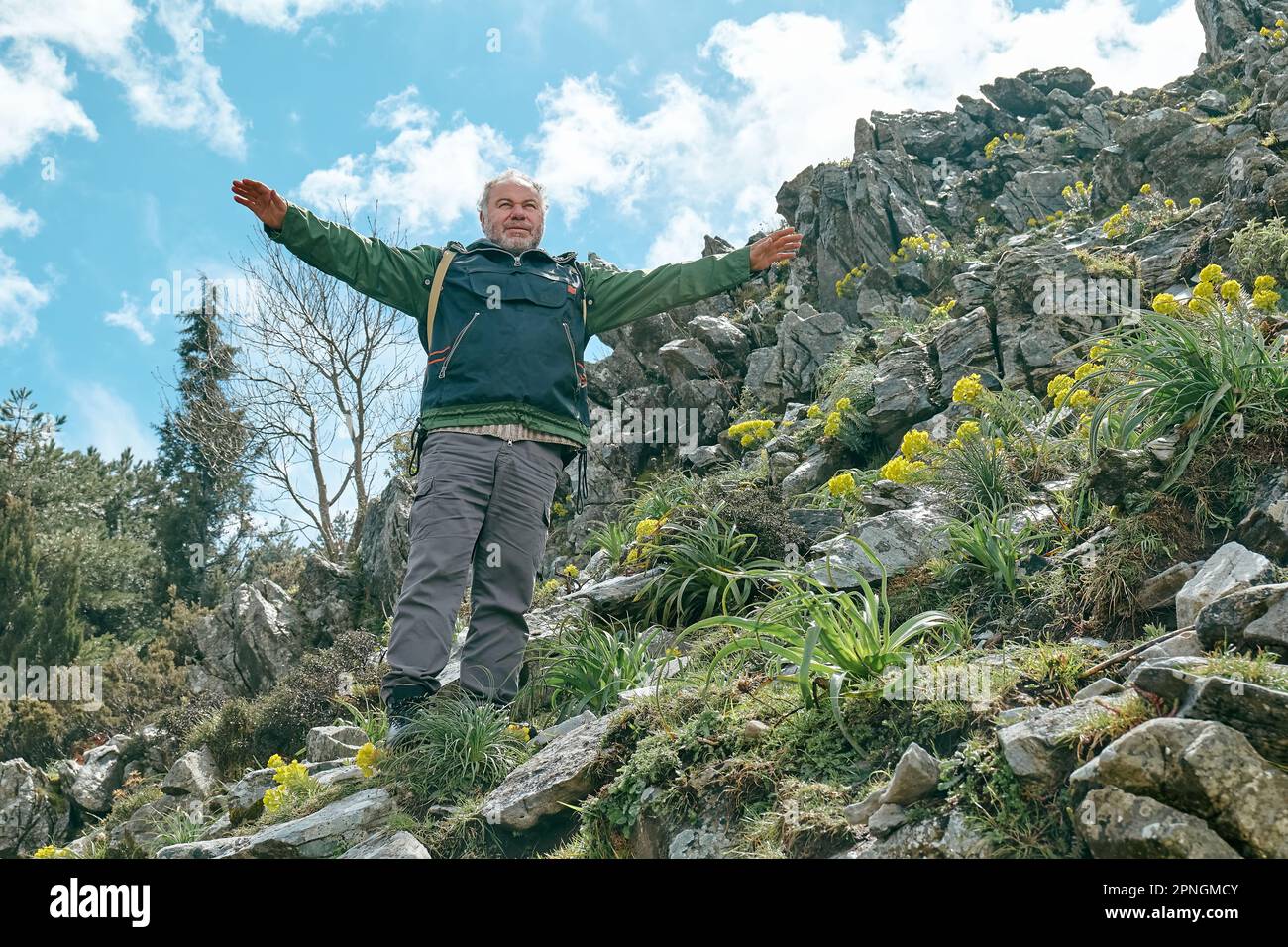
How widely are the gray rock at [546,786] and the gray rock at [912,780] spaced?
120 cm

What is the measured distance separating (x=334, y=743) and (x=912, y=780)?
183 inches

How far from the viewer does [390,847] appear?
314cm

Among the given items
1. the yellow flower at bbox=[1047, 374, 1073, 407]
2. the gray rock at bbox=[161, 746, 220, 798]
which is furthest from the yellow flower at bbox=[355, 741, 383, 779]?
the gray rock at bbox=[161, 746, 220, 798]

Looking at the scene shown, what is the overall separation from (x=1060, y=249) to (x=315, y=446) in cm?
1535

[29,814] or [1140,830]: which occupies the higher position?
[1140,830]

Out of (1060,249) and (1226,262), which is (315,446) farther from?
(1226,262)

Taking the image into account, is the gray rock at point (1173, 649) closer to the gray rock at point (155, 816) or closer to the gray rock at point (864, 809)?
the gray rock at point (864, 809)

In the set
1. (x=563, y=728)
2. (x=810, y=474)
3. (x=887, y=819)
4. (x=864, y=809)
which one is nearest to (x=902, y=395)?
(x=810, y=474)

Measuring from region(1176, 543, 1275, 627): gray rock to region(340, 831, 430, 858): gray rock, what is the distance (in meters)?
2.75

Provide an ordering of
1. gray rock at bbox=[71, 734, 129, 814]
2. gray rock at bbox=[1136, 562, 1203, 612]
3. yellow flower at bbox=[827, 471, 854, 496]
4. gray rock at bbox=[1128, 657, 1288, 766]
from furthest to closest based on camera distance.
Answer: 1. gray rock at bbox=[71, 734, 129, 814]
2. yellow flower at bbox=[827, 471, 854, 496]
3. gray rock at bbox=[1136, 562, 1203, 612]
4. gray rock at bbox=[1128, 657, 1288, 766]

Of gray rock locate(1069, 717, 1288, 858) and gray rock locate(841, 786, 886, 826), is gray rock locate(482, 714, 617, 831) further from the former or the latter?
gray rock locate(1069, 717, 1288, 858)

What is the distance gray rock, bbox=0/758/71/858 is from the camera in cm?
1052

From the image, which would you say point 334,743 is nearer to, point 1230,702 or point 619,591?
point 619,591

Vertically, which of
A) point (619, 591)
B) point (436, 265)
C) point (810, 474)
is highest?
point (436, 265)
